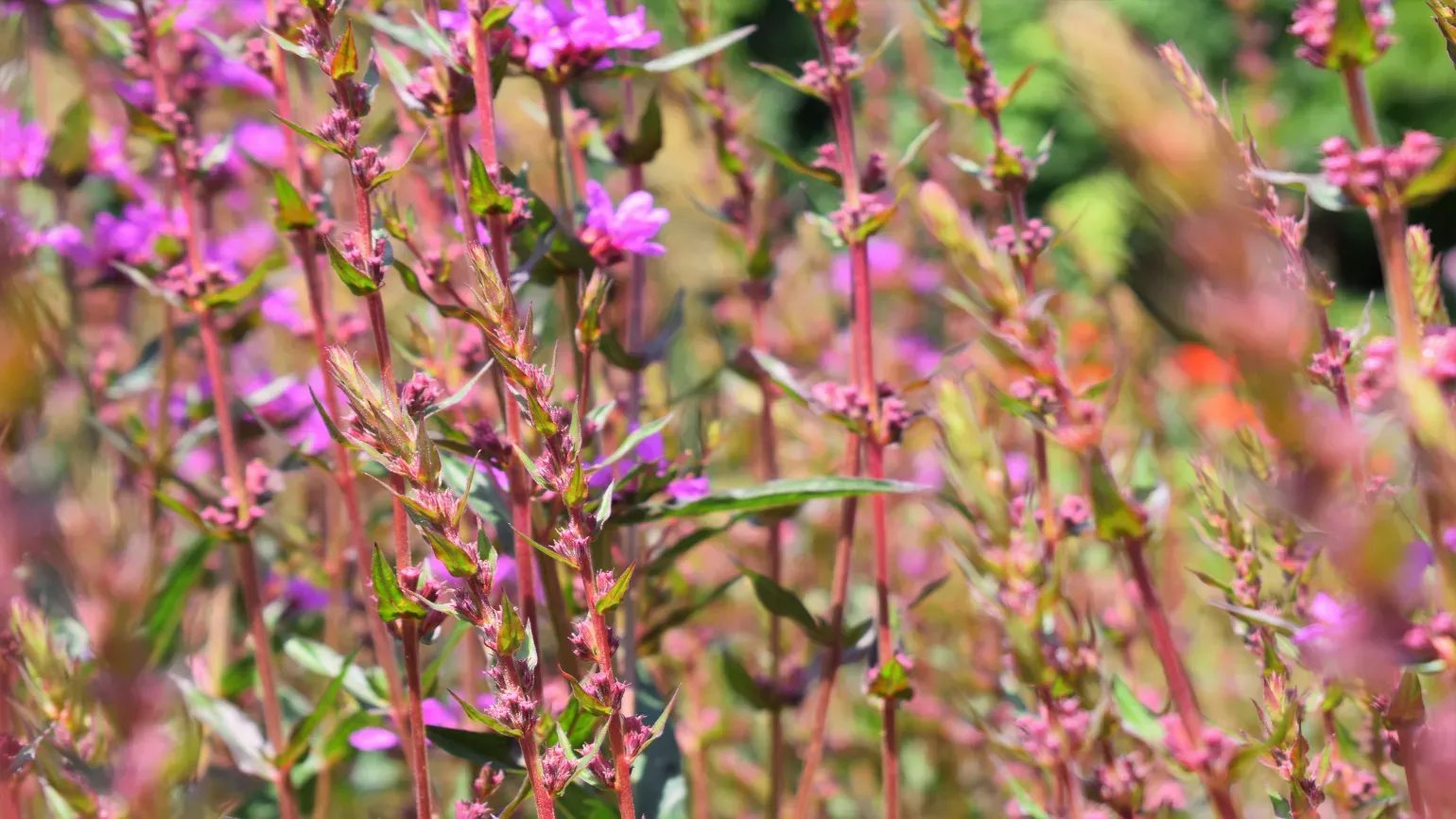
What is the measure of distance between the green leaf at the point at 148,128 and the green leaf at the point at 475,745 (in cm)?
53

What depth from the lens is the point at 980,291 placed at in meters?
0.55

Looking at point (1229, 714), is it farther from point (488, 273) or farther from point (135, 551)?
point (135, 551)

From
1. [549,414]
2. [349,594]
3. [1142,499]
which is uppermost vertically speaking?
[549,414]

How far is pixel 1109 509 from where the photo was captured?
614mm

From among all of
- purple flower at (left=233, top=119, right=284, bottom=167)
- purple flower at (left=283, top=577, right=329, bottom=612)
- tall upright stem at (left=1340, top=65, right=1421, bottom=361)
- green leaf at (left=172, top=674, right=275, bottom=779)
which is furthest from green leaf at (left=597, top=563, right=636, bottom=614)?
purple flower at (left=233, top=119, right=284, bottom=167)

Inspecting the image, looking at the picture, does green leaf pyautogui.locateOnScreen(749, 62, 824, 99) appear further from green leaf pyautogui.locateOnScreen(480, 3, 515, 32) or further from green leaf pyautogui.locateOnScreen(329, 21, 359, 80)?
green leaf pyautogui.locateOnScreen(329, 21, 359, 80)

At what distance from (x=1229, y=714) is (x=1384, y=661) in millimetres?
1364

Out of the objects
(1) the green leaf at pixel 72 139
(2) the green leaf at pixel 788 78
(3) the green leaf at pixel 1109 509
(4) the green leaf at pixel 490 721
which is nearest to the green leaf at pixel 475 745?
(4) the green leaf at pixel 490 721

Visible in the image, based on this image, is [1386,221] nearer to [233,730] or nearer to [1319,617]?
[1319,617]

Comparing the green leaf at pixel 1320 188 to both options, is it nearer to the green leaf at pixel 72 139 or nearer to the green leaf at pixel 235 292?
the green leaf at pixel 235 292

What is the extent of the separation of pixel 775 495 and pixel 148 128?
0.59m

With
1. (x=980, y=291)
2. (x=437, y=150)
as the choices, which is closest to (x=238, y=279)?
(x=437, y=150)

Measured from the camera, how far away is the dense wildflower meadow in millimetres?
326

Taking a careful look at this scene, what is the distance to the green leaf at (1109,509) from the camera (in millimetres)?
594
